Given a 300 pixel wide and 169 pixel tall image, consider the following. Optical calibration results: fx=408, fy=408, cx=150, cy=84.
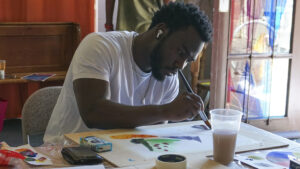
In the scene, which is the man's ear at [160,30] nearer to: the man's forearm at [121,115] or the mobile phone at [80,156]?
the man's forearm at [121,115]

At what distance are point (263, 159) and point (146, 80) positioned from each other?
2.45 feet

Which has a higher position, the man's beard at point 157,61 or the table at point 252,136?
the man's beard at point 157,61

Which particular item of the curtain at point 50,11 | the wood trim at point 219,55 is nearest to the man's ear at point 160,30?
the wood trim at point 219,55

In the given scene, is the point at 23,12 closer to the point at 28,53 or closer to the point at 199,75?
the point at 28,53

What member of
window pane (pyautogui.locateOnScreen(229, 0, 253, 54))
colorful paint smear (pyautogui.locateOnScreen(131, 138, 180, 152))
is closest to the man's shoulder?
colorful paint smear (pyautogui.locateOnScreen(131, 138, 180, 152))

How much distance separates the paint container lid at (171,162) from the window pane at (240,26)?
222 cm

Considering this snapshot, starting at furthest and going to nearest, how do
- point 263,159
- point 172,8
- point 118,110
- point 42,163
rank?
point 172,8 → point 118,110 → point 263,159 → point 42,163

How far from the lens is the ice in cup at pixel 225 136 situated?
1.22m

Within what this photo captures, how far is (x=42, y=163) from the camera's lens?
45.9 inches

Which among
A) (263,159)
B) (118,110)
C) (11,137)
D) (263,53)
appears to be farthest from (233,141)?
(11,137)

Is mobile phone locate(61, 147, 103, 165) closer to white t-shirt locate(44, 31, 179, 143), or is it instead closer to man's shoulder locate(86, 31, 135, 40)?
white t-shirt locate(44, 31, 179, 143)

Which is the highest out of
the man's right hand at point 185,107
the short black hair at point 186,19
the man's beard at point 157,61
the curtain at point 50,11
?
the curtain at point 50,11

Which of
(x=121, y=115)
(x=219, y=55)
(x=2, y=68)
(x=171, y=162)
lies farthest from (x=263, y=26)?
(x=171, y=162)

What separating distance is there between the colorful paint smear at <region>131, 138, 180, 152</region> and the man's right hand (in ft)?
0.53
